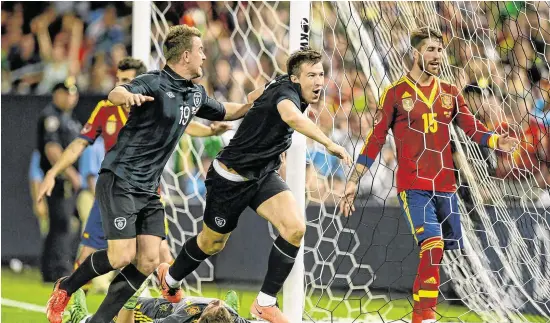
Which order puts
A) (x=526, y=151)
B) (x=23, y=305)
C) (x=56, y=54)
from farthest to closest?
1. (x=56, y=54)
2. (x=23, y=305)
3. (x=526, y=151)

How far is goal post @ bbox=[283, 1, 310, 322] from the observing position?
4.36 meters

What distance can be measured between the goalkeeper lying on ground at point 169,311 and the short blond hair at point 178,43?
3.86 ft

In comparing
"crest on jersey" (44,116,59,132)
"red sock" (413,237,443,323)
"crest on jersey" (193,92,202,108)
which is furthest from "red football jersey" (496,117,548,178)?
"crest on jersey" (44,116,59,132)

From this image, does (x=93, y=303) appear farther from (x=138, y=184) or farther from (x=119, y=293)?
(x=138, y=184)

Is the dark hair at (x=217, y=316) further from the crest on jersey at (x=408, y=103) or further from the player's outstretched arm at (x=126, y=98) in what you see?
the crest on jersey at (x=408, y=103)

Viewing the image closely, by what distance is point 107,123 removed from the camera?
527 cm

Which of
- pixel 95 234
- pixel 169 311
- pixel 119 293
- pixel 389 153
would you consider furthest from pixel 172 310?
pixel 389 153

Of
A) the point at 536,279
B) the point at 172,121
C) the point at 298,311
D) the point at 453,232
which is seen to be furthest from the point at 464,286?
the point at 172,121

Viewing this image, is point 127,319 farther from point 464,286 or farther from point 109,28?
point 109,28

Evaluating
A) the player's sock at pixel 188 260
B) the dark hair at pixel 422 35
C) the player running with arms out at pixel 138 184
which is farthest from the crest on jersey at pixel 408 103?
the player's sock at pixel 188 260

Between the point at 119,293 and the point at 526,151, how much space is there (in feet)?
9.35

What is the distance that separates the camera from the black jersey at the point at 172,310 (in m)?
4.24

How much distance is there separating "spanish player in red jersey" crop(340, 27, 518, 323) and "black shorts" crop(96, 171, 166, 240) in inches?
43.3

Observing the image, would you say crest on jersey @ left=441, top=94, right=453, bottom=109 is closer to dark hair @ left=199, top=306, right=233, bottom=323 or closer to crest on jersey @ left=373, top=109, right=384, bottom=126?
crest on jersey @ left=373, top=109, right=384, bottom=126
